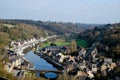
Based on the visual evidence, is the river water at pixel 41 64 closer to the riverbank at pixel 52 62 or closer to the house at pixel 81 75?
the riverbank at pixel 52 62

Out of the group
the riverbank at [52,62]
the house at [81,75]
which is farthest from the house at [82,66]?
the house at [81,75]

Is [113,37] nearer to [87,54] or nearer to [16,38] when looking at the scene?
[87,54]

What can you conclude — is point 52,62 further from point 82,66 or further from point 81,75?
point 81,75

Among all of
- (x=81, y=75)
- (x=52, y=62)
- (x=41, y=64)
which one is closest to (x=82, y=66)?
(x=81, y=75)

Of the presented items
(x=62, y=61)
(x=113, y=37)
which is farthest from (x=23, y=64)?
(x=113, y=37)

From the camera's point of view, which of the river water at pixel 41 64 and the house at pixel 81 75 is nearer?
→ the house at pixel 81 75

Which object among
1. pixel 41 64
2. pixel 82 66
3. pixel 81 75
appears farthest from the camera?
pixel 41 64

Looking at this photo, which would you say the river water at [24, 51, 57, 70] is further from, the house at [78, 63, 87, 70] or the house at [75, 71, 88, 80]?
the house at [75, 71, 88, 80]

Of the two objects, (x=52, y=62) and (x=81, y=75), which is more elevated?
(x=81, y=75)

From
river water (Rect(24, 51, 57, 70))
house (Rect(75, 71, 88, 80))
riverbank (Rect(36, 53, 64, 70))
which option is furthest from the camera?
riverbank (Rect(36, 53, 64, 70))

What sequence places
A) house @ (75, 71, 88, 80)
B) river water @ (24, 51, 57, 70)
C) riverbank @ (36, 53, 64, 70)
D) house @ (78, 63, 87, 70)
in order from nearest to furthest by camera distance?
1. house @ (75, 71, 88, 80)
2. house @ (78, 63, 87, 70)
3. river water @ (24, 51, 57, 70)
4. riverbank @ (36, 53, 64, 70)

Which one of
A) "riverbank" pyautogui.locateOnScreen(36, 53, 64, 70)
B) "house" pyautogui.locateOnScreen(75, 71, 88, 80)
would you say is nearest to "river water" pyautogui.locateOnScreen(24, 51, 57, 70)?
"riverbank" pyautogui.locateOnScreen(36, 53, 64, 70)

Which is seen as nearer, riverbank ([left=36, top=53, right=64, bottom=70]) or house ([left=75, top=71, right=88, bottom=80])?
house ([left=75, top=71, right=88, bottom=80])
